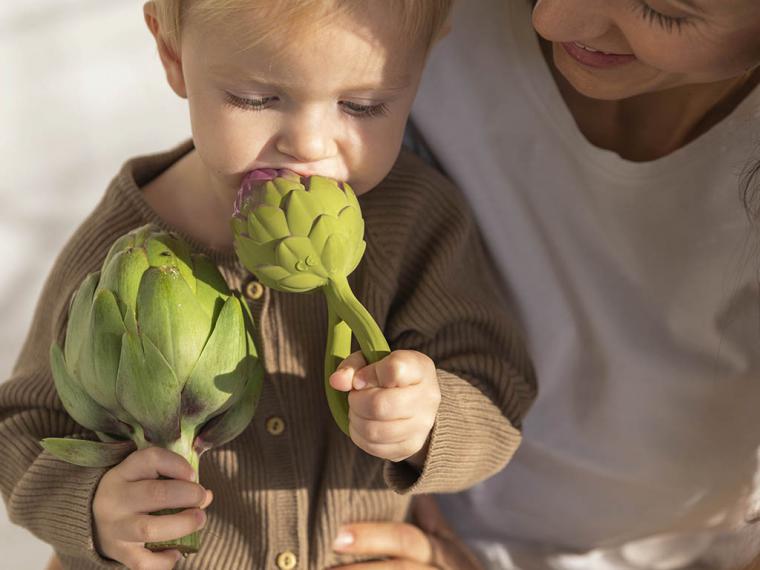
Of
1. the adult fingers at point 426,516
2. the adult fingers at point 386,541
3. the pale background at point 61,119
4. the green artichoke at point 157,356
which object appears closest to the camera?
the green artichoke at point 157,356

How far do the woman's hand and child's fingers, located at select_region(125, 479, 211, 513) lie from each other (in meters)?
0.28

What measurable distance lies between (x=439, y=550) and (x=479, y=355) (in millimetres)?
271

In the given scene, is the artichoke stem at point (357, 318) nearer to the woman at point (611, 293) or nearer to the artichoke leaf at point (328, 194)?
the artichoke leaf at point (328, 194)

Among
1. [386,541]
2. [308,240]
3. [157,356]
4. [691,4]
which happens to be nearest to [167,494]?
[157,356]

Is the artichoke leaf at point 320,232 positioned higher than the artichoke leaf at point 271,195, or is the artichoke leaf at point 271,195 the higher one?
the artichoke leaf at point 271,195

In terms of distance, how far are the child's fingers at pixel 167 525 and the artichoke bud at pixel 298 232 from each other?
8.0 inches

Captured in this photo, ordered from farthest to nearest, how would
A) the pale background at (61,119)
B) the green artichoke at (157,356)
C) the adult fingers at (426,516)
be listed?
the pale background at (61,119) → the adult fingers at (426,516) → the green artichoke at (157,356)

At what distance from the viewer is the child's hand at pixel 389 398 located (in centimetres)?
82

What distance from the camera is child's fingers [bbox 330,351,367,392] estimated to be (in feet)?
2.67

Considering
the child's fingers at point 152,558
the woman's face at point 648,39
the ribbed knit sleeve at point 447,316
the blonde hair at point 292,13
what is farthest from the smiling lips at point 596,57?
the child's fingers at point 152,558

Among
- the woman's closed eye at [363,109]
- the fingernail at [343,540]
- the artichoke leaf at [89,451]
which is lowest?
the fingernail at [343,540]

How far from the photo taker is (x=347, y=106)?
0.87 m

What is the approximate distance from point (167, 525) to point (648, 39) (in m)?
0.54

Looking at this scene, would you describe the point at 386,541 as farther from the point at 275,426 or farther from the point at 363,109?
the point at 363,109
